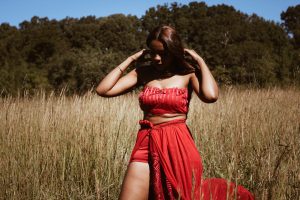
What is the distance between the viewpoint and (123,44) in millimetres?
32906

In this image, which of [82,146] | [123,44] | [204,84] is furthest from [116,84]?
[123,44]

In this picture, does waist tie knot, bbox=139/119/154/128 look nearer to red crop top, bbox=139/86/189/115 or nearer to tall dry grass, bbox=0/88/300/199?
red crop top, bbox=139/86/189/115

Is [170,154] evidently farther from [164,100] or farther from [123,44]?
[123,44]

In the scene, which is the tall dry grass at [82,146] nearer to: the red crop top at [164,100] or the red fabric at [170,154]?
the red fabric at [170,154]

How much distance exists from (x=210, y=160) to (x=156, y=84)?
162 centimetres

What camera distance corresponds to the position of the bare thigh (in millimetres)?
2211

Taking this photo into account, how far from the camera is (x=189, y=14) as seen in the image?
4178 centimetres

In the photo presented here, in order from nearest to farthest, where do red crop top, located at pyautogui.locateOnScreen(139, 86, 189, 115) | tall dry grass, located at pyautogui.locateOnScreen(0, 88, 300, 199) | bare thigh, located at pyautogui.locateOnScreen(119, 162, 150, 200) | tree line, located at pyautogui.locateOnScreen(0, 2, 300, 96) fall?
bare thigh, located at pyautogui.locateOnScreen(119, 162, 150, 200) → red crop top, located at pyautogui.locateOnScreen(139, 86, 189, 115) → tall dry grass, located at pyautogui.locateOnScreen(0, 88, 300, 199) → tree line, located at pyautogui.locateOnScreen(0, 2, 300, 96)

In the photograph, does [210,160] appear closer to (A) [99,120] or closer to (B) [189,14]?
(A) [99,120]

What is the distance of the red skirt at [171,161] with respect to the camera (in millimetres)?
2270

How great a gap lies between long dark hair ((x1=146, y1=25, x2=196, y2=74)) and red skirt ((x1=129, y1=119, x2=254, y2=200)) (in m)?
0.47

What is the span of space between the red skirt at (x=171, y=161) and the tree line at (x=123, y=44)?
54.9ft

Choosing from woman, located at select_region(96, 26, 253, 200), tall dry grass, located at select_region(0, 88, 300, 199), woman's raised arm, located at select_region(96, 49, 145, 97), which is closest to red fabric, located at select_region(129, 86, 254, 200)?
woman, located at select_region(96, 26, 253, 200)

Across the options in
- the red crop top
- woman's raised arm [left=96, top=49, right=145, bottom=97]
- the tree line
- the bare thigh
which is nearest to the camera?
the bare thigh
